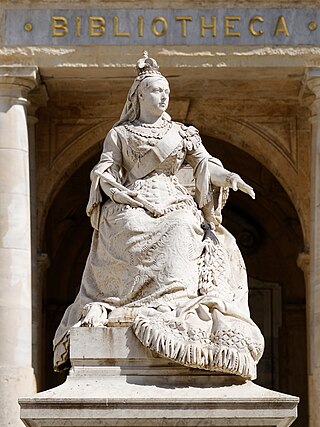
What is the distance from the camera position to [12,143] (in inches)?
1136

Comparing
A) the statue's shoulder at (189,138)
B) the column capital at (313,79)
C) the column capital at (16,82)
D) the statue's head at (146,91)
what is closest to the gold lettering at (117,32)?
the column capital at (16,82)

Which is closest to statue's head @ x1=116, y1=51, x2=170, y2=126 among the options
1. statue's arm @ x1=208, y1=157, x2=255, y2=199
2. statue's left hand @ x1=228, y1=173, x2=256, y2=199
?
statue's arm @ x1=208, y1=157, x2=255, y2=199

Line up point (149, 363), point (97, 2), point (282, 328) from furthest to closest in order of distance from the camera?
1. point (282, 328)
2. point (97, 2)
3. point (149, 363)

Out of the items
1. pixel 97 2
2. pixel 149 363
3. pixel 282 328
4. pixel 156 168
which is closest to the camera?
pixel 149 363

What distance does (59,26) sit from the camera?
2867cm

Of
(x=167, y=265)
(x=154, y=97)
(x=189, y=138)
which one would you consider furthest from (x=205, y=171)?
(x=167, y=265)

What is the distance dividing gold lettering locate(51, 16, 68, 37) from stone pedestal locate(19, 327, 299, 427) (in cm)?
1327

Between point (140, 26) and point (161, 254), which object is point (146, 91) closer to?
point (161, 254)

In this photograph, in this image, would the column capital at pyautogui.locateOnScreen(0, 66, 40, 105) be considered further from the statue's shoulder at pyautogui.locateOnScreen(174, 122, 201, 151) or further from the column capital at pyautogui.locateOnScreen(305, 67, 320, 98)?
the statue's shoulder at pyautogui.locateOnScreen(174, 122, 201, 151)

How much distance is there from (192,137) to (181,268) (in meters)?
1.45

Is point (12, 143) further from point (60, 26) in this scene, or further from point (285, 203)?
point (285, 203)

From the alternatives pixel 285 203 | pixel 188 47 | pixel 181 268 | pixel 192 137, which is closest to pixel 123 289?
pixel 181 268

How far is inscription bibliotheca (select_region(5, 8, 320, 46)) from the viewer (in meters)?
28.6

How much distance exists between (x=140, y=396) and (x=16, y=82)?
13.8 meters
